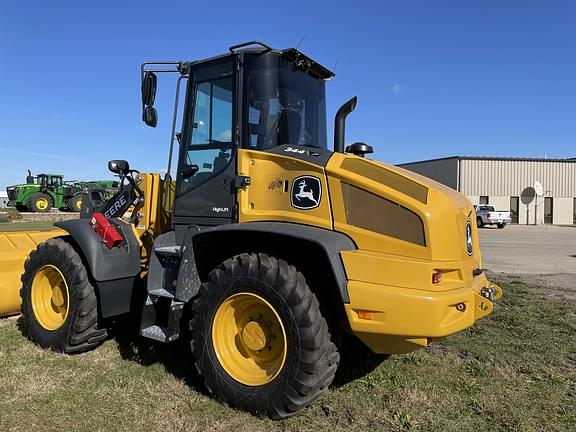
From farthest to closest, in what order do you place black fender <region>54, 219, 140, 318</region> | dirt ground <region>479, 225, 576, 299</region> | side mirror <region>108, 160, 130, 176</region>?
dirt ground <region>479, 225, 576, 299</region>
side mirror <region>108, 160, 130, 176</region>
black fender <region>54, 219, 140, 318</region>

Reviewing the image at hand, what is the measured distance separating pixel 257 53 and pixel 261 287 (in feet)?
6.50

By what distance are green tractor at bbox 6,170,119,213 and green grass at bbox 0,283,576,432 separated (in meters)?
31.1

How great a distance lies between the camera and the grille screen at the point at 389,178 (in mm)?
3582

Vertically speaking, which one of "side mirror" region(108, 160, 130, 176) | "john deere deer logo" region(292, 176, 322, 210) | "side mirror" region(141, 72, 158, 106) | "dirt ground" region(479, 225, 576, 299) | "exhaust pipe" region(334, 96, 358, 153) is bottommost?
"dirt ground" region(479, 225, 576, 299)

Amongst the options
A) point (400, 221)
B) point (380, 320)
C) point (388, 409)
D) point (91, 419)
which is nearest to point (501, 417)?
point (388, 409)

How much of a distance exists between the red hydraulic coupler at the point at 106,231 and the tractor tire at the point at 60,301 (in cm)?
34

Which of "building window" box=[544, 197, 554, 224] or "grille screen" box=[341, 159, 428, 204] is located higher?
"building window" box=[544, 197, 554, 224]

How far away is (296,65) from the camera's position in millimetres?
4461

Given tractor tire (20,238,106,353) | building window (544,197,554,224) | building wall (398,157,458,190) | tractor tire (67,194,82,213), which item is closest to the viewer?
tractor tire (20,238,106,353)

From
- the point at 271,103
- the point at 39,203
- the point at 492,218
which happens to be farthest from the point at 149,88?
the point at 39,203

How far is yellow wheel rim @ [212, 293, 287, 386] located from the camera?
387 centimetres

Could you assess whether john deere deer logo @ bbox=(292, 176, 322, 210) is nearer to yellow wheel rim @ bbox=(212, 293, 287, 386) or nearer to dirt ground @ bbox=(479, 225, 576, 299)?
yellow wheel rim @ bbox=(212, 293, 287, 386)

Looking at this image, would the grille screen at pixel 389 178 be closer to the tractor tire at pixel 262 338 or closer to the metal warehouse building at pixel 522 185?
the tractor tire at pixel 262 338

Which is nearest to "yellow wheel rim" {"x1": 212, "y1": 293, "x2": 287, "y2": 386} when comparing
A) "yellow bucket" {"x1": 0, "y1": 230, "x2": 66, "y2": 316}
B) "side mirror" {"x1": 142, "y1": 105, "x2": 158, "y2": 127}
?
"side mirror" {"x1": 142, "y1": 105, "x2": 158, "y2": 127}
